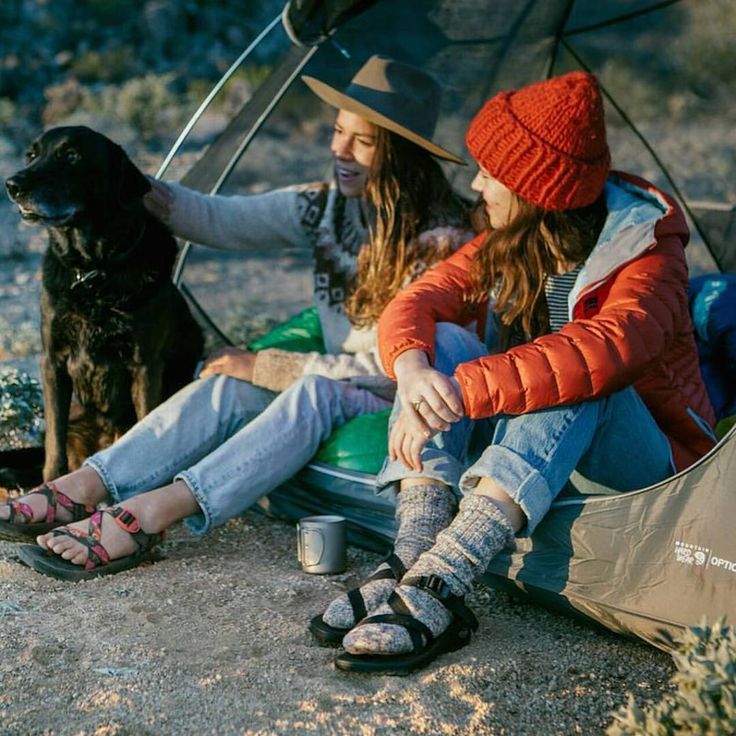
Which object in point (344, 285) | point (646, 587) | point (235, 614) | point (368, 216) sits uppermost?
point (368, 216)

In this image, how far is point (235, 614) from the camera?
106 inches

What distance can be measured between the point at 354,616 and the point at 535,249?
3.30 ft

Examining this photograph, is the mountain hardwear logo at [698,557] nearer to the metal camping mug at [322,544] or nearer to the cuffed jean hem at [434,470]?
the cuffed jean hem at [434,470]

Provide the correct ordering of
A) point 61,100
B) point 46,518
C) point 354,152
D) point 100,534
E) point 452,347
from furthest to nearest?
1. point 61,100
2. point 354,152
3. point 46,518
4. point 100,534
5. point 452,347

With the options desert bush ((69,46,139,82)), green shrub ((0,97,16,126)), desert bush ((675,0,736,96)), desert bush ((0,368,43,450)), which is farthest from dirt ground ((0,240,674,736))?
desert bush ((675,0,736,96))

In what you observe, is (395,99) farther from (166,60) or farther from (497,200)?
(166,60)

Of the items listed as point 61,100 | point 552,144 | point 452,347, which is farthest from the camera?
point 61,100

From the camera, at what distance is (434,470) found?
8.70 ft

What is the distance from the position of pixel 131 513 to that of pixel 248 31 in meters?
11.2

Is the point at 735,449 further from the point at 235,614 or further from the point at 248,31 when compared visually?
the point at 248,31

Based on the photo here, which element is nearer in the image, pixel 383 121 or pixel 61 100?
pixel 383 121

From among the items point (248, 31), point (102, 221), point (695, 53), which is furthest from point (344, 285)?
point (695, 53)

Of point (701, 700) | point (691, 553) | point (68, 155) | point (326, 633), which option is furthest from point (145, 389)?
point (701, 700)

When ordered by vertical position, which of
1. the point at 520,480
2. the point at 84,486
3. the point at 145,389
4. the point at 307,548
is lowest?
the point at 307,548
